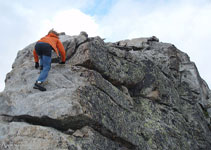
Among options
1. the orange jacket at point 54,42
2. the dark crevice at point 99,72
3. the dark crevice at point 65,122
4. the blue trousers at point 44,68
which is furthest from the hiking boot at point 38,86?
the dark crevice at point 99,72

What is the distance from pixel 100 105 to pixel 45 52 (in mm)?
4161

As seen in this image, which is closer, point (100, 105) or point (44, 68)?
point (100, 105)

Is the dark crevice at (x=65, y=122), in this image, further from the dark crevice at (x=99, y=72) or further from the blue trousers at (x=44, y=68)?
the dark crevice at (x=99, y=72)

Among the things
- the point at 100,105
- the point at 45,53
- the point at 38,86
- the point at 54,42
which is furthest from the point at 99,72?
the point at 38,86

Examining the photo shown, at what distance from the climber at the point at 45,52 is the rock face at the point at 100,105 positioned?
0.44m

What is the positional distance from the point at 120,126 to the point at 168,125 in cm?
534

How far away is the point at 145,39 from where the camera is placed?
26812mm

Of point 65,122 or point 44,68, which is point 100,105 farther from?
point 44,68

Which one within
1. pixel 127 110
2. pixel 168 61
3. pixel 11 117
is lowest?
pixel 11 117

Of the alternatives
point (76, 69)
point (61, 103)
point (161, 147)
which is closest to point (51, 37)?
point (76, 69)

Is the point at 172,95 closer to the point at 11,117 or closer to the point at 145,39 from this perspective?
the point at 145,39

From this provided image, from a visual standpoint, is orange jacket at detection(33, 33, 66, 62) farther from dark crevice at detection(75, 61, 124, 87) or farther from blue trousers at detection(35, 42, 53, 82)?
dark crevice at detection(75, 61, 124, 87)

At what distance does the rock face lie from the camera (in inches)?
501

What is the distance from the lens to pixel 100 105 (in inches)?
567
